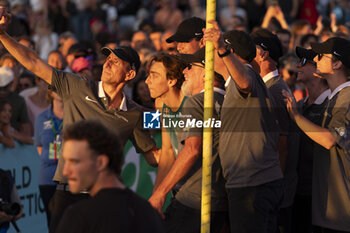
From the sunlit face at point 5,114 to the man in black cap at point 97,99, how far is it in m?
2.23

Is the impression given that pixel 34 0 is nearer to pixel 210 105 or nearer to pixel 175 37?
pixel 175 37

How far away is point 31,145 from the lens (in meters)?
9.42

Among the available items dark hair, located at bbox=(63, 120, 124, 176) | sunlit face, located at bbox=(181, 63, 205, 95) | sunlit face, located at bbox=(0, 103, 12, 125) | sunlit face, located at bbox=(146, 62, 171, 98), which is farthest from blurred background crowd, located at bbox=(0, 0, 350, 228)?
dark hair, located at bbox=(63, 120, 124, 176)

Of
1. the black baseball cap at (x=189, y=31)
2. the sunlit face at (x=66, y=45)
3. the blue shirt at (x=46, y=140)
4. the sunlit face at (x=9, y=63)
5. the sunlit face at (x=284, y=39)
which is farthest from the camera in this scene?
the sunlit face at (x=66, y=45)

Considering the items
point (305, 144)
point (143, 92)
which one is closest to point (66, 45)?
point (143, 92)

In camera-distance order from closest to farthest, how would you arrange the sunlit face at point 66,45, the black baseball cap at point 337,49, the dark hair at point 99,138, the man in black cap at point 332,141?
the dark hair at point 99,138, the man in black cap at point 332,141, the black baseball cap at point 337,49, the sunlit face at point 66,45

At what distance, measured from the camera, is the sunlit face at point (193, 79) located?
632cm

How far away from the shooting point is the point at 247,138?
5797mm

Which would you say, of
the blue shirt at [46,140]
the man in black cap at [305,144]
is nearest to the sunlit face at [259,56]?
the man in black cap at [305,144]

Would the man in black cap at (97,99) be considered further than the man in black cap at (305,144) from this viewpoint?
No

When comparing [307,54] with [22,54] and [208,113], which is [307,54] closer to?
[208,113]

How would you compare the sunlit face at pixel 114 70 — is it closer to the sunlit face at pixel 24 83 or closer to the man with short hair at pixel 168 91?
the man with short hair at pixel 168 91

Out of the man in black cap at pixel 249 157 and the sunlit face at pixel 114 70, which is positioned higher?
the sunlit face at pixel 114 70

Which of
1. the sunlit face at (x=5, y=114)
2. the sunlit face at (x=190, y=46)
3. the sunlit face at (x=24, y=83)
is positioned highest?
the sunlit face at (x=24, y=83)
